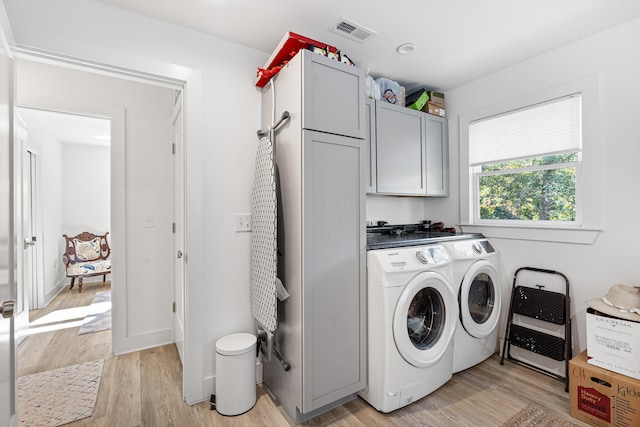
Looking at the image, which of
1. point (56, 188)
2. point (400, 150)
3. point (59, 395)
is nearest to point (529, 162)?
point (400, 150)

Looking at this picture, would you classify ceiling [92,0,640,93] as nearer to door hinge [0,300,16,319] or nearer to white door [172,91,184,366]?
white door [172,91,184,366]

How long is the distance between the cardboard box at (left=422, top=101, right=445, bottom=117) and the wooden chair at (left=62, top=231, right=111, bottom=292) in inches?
198

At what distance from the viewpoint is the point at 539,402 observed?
1911mm

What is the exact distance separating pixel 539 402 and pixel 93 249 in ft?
19.5

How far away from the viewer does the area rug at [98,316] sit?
3.14 meters

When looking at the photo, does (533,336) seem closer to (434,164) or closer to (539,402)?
(539,402)

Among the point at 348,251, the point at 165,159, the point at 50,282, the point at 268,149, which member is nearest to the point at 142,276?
the point at 165,159

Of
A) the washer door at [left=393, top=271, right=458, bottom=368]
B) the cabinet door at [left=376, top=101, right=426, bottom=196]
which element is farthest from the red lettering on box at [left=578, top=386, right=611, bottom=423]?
the cabinet door at [left=376, top=101, right=426, bottom=196]

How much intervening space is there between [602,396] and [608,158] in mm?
1470

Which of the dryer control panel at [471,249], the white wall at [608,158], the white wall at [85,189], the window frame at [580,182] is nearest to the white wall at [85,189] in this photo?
the white wall at [85,189]

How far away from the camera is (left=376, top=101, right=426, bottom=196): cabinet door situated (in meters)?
2.53

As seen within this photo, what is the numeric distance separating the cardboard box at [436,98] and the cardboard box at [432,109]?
30 millimetres

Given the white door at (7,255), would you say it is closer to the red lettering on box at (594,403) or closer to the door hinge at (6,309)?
the door hinge at (6,309)

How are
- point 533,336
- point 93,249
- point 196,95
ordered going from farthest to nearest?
point 93,249 → point 533,336 → point 196,95
